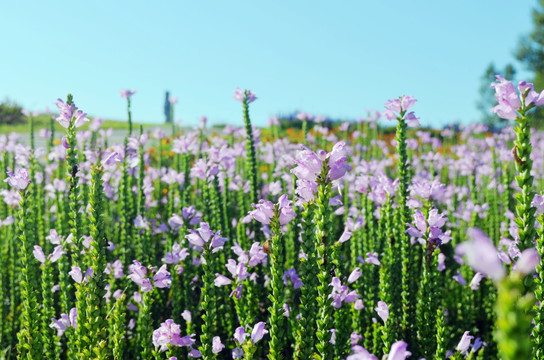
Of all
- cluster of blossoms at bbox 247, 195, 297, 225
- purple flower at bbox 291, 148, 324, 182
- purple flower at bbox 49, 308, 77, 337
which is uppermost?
purple flower at bbox 291, 148, 324, 182

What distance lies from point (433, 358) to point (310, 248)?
1.37m

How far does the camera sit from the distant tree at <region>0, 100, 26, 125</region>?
27.3 metres

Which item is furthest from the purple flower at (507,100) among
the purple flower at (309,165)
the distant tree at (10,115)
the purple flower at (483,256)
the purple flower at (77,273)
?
the distant tree at (10,115)

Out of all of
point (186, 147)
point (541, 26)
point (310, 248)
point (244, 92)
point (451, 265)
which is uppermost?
point (541, 26)

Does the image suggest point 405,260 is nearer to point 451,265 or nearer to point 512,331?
point 512,331

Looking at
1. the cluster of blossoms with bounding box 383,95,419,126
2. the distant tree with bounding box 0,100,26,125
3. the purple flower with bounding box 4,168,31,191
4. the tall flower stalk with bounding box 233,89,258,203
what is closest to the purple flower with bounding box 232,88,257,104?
the tall flower stalk with bounding box 233,89,258,203

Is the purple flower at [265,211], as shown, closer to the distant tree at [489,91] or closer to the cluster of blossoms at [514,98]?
the cluster of blossoms at [514,98]

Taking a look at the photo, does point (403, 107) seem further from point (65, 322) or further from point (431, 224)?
point (65, 322)

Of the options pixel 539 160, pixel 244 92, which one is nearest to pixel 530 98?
pixel 244 92

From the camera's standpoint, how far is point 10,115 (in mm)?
27812

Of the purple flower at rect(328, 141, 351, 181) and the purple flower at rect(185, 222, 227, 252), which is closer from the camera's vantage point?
the purple flower at rect(328, 141, 351, 181)

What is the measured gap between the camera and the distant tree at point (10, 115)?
89.5 ft

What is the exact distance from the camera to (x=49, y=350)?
10.2ft

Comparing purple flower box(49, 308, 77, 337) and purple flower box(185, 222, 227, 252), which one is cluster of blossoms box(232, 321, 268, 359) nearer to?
purple flower box(185, 222, 227, 252)
